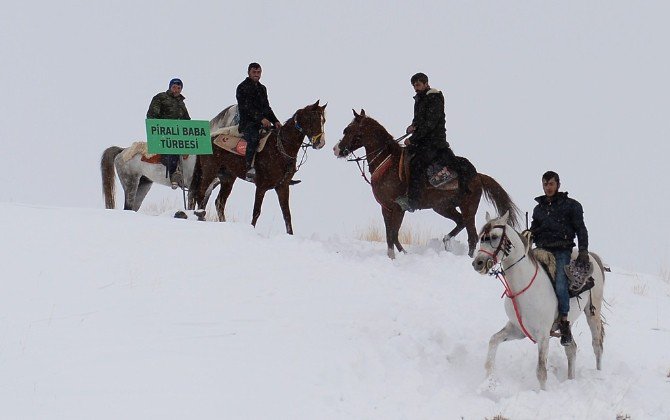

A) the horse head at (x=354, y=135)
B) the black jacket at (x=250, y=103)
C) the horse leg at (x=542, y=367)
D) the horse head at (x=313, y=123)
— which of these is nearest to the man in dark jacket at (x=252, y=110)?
the black jacket at (x=250, y=103)

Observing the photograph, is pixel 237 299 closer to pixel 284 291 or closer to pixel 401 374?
pixel 284 291

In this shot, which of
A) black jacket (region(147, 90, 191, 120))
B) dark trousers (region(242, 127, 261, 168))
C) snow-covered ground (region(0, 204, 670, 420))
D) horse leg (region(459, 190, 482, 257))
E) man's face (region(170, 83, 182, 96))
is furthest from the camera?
man's face (region(170, 83, 182, 96))

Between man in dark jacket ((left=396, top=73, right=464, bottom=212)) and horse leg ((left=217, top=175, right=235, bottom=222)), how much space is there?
3.58 m

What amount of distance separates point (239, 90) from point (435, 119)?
11.6 feet

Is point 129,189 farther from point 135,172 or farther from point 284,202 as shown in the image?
point 284,202

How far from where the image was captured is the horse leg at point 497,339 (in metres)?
9.20

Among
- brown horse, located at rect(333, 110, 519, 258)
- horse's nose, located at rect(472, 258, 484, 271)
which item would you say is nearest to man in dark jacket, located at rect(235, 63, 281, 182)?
brown horse, located at rect(333, 110, 519, 258)

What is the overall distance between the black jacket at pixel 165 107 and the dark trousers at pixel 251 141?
5.40 ft

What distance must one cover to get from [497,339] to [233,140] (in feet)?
24.4

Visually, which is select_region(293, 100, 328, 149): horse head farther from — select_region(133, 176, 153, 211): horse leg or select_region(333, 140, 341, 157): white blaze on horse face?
select_region(133, 176, 153, 211): horse leg

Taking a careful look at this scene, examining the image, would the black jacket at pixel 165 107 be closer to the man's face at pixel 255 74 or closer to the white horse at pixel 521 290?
the man's face at pixel 255 74

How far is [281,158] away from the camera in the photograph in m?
14.7

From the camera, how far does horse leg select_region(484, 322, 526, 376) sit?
30.2 ft

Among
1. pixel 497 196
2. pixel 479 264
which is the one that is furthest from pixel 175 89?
pixel 479 264
